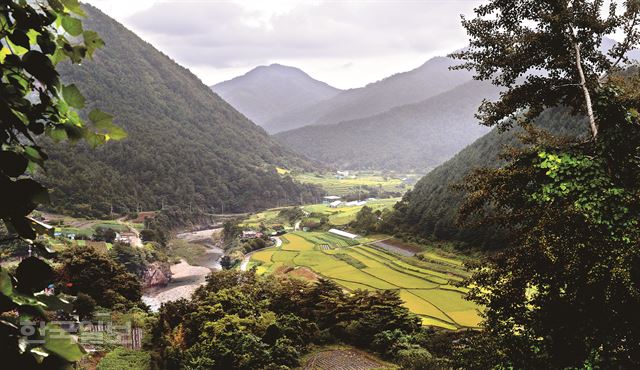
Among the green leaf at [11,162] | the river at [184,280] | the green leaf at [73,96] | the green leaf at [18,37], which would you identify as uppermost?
the green leaf at [18,37]

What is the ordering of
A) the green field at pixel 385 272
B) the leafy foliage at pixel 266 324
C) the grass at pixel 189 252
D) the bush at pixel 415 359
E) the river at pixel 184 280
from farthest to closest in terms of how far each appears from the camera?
the grass at pixel 189 252
the river at pixel 184 280
the green field at pixel 385 272
the leafy foliage at pixel 266 324
the bush at pixel 415 359

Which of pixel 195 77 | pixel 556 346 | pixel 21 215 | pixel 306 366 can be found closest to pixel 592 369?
pixel 556 346

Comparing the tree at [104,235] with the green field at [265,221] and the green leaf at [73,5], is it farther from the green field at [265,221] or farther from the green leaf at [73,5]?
the green leaf at [73,5]

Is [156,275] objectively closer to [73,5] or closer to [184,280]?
[184,280]

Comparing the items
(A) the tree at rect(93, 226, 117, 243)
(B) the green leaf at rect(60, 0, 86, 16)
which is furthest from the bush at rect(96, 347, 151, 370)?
(A) the tree at rect(93, 226, 117, 243)

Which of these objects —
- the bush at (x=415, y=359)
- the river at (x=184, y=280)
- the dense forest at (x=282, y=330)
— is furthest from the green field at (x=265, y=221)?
the bush at (x=415, y=359)

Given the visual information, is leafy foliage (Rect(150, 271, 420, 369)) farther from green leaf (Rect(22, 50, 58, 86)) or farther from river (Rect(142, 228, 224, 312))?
green leaf (Rect(22, 50, 58, 86))

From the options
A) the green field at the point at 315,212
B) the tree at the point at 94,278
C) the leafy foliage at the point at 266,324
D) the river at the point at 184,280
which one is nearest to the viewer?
the leafy foliage at the point at 266,324
